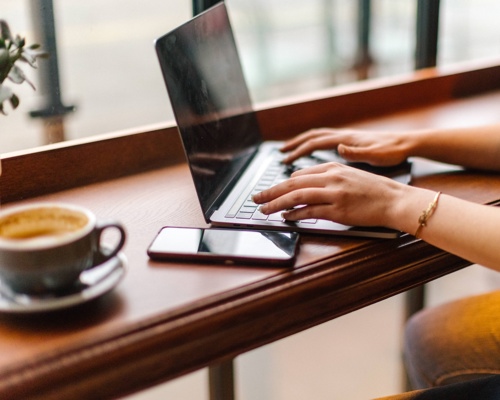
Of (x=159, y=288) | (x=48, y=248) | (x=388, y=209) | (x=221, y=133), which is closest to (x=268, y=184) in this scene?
(x=221, y=133)

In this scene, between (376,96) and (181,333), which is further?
(376,96)

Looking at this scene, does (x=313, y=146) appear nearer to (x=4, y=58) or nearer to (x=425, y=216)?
(x=425, y=216)

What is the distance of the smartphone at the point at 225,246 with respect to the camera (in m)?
0.72

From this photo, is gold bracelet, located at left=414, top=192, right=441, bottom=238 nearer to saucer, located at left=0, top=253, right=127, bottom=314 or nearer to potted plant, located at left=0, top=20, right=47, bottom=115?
saucer, located at left=0, top=253, right=127, bottom=314

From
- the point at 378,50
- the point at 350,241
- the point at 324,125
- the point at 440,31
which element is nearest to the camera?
the point at 350,241

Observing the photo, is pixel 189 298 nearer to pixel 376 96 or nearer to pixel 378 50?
pixel 376 96

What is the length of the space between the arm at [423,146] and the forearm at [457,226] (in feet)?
0.71

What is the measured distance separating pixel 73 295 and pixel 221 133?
408mm

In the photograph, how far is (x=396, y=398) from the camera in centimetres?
84

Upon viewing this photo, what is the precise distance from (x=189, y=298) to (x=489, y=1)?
220 centimetres

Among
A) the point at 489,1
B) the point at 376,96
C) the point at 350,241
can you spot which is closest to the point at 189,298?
the point at 350,241

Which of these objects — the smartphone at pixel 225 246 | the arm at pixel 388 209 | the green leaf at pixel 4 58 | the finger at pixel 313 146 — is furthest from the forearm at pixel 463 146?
the green leaf at pixel 4 58

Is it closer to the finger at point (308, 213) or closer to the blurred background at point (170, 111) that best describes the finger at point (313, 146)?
the finger at point (308, 213)

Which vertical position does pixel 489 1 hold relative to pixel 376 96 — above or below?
above
